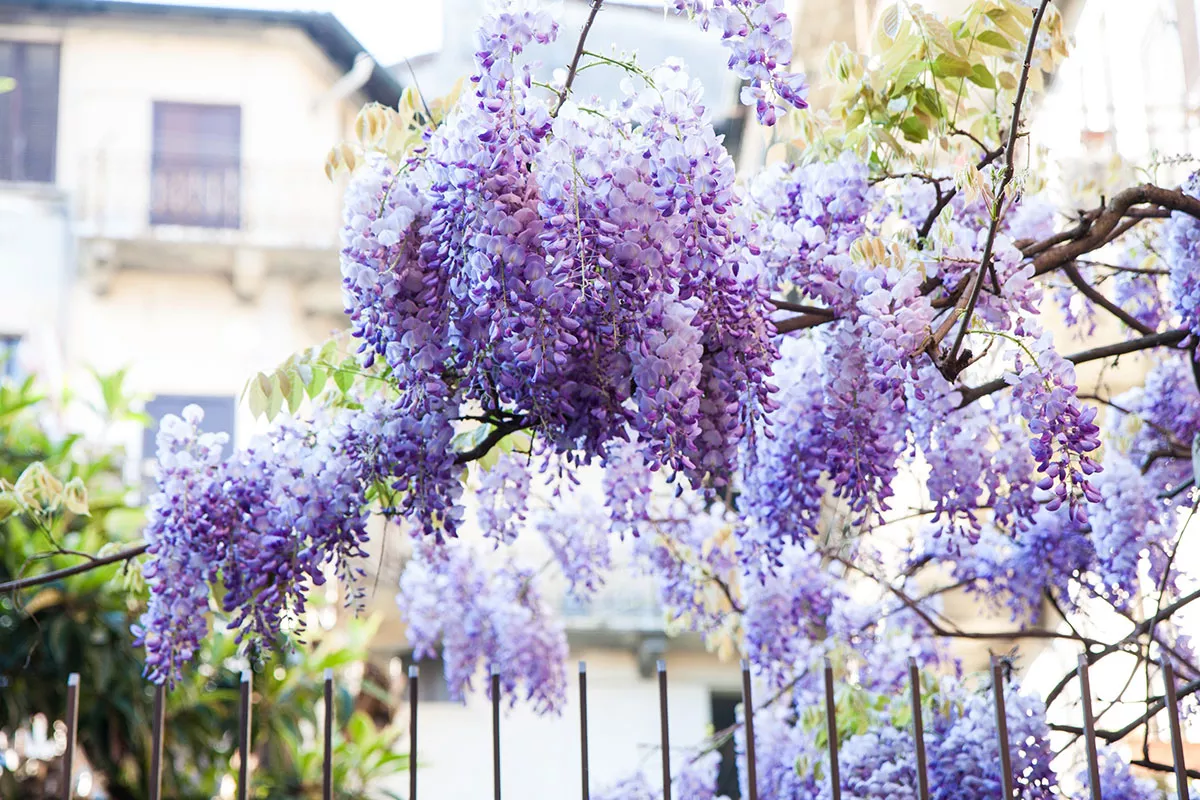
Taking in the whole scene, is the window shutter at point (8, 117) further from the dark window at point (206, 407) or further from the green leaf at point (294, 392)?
the green leaf at point (294, 392)

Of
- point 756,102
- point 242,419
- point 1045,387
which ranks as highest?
point 242,419

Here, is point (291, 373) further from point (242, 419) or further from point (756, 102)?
point (242, 419)

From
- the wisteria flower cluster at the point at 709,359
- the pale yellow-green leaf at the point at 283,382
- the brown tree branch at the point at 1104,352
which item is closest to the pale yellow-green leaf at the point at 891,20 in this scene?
the wisteria flower cluster at the point at 709,359

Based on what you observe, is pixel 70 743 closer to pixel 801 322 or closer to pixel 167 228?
pixel 801 322

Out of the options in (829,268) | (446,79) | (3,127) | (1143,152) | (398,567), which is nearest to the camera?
(829,268)

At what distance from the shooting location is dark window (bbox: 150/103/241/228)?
39.9 ft

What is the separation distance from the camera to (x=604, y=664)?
12.1 meters

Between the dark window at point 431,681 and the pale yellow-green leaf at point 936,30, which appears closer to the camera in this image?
the pale yellow-green leaf at point 936,30

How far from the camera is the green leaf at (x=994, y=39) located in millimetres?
2139

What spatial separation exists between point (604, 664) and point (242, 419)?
3.66m

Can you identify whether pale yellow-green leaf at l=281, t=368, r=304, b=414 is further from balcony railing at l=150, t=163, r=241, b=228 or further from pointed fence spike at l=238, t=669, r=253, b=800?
balcony railing at l=150, t=163, r=241, b=228

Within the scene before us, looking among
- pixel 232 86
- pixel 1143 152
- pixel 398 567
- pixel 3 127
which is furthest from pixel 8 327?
pixel 1143 152

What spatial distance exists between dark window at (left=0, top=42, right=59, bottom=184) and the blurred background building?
0.05 ft

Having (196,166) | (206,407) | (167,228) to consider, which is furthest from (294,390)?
(196,166)
